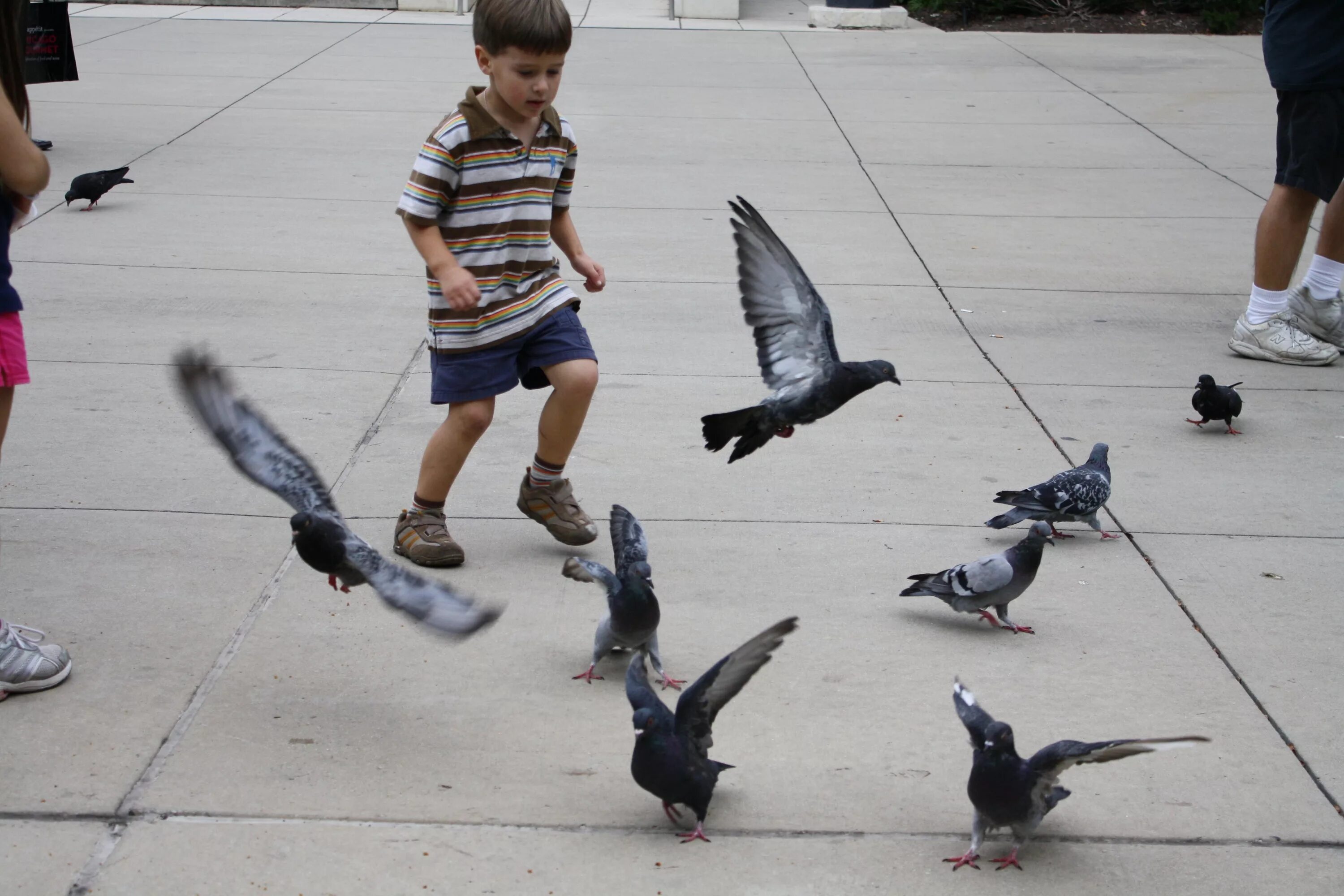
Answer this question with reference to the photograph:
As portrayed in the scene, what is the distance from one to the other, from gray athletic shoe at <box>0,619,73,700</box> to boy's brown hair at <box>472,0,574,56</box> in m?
2.00

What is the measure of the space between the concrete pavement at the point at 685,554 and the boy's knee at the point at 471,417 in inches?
18.1

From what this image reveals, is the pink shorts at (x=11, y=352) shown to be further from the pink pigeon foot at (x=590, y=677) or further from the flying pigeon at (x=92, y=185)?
the flying pigeon at (x=92, y=185)

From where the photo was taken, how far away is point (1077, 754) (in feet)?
9.25

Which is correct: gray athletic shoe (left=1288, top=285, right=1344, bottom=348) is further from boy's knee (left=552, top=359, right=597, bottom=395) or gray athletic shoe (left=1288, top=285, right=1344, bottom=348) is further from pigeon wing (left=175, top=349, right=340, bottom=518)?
pigeon wing (left=175, top=349, right=340, bottom=518)

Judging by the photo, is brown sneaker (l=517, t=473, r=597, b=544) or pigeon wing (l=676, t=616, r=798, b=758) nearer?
pigeon wing (l=676, t=616, r=798, b=758)

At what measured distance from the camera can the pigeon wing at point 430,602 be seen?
9.68ft

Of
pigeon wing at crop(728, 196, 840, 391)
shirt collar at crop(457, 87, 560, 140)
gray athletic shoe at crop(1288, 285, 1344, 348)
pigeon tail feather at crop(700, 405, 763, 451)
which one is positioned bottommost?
gray athletic shoe at crop(1288, 285, 1344, 348)

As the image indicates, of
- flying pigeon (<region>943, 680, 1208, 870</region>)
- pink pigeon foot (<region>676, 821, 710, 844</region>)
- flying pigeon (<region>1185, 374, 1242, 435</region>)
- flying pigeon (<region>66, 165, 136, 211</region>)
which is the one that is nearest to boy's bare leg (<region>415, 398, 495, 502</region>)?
→ pink pigeon foot (<region>676, 821, 710, 844</region>)

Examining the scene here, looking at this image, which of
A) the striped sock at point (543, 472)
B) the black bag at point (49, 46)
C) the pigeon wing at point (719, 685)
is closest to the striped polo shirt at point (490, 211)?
the striped sock at point (543, 472)

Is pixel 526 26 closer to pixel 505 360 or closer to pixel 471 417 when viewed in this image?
pixel 505 360

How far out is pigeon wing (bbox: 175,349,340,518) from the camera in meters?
3.58

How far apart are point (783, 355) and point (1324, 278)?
370cm

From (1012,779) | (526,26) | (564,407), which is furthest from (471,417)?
(1012,779)

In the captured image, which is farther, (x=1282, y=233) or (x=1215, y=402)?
(x=1282, y=233)
